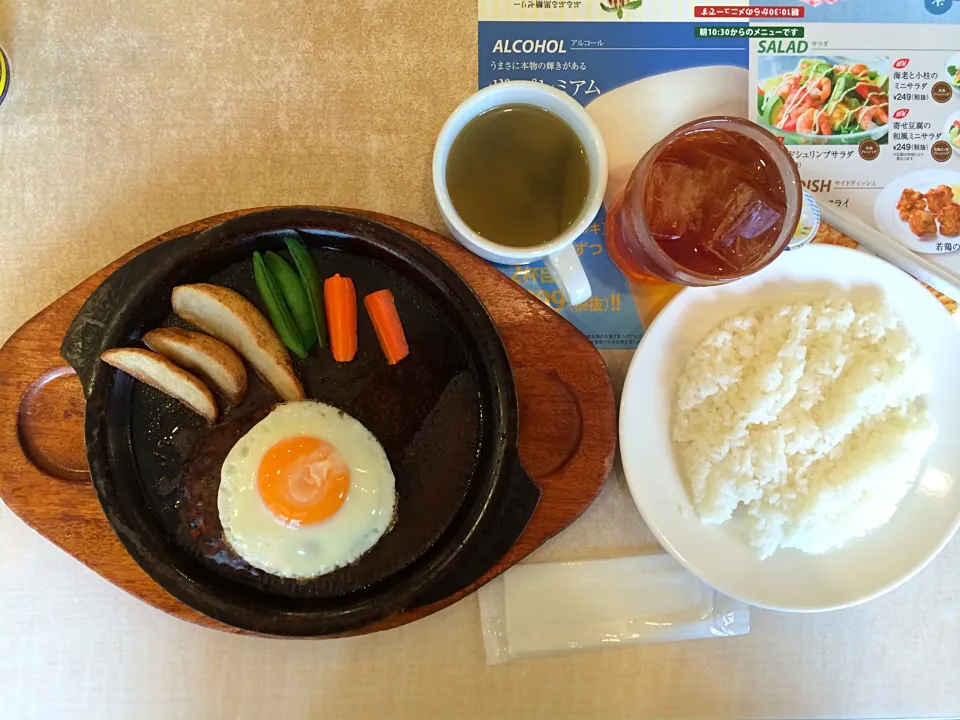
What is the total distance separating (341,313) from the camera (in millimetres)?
1391

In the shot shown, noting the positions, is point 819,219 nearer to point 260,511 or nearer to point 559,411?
point 559,411

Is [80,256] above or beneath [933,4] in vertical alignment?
beneath

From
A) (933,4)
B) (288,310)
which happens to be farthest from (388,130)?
(933,4)

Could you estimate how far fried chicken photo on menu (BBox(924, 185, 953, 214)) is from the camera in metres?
1.65

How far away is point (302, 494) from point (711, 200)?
1.04 meters

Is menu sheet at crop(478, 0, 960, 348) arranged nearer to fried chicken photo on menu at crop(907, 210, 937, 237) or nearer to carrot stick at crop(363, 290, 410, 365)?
fried chicken photo on menu at crop(907, 210, 937, 237)

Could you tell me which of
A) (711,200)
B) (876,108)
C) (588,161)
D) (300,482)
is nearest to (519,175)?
(588,161)

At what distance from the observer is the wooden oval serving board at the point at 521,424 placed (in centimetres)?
138

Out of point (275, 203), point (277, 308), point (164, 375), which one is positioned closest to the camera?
point (164, 375)

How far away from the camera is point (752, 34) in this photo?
1.65 metres

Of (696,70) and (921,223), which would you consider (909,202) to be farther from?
(696,70)

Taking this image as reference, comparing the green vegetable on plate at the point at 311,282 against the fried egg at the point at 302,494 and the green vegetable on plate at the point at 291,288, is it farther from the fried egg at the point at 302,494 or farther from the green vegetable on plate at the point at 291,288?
the fried egg at the point at 302,494

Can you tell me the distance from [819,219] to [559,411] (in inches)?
31.1

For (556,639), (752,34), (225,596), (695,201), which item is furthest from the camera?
(752,34)
